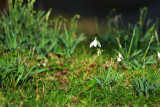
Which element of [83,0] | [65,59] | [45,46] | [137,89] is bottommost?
[137,89]

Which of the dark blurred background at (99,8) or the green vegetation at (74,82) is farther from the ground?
the dark blurred background at (99,8)

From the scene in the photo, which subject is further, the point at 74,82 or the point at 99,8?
the point at 99,8

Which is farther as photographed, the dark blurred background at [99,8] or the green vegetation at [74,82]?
the dark blurred background at [99,8]

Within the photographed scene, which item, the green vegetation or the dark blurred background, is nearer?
the green vegetation

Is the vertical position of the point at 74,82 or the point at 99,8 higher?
the point at 99,8

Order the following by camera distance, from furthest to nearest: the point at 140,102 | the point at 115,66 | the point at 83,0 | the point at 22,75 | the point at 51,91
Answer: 1. the point at 83,0
2. the point at 115,66
3. the point at 22,75
4. the point at 51,91
5. the point at 140,102

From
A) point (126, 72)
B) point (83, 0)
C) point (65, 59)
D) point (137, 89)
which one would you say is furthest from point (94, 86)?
point (83, 0)

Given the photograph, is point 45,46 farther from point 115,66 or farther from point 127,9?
point 127,9

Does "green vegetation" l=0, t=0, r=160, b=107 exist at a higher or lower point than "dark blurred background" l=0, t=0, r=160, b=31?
lower
